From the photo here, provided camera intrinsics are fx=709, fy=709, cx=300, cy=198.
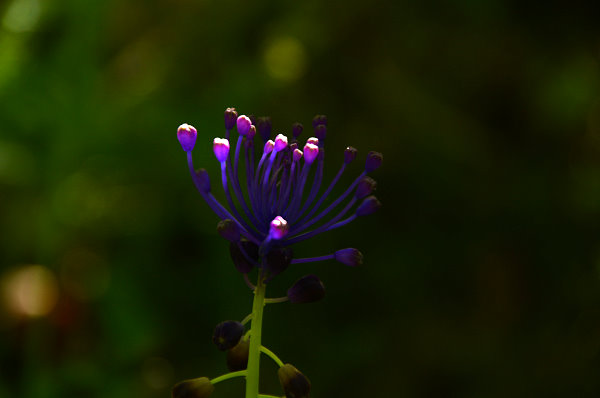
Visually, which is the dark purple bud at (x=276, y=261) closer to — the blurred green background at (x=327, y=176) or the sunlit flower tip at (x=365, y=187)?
the sunlit flower tip at (x=365, y=187)

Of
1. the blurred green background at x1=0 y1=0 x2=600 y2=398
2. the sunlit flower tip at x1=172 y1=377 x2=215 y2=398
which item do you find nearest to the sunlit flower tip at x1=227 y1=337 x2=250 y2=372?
the sunlit flower tip at x1=172 y1=377 x2=215 y2=398

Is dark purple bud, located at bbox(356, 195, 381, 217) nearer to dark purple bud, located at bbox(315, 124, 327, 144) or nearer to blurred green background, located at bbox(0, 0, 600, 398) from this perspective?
dark purple bud, located at bbox(315, 124, 327, 144)

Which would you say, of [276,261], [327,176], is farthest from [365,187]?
[327,176]

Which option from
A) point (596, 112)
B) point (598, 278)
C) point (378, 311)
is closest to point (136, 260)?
point (378, 311)

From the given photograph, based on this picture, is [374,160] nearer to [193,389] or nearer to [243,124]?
[243,124]

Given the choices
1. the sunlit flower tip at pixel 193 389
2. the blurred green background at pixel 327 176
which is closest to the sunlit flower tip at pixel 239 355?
the sunlit flower tip at pixel 193 389
